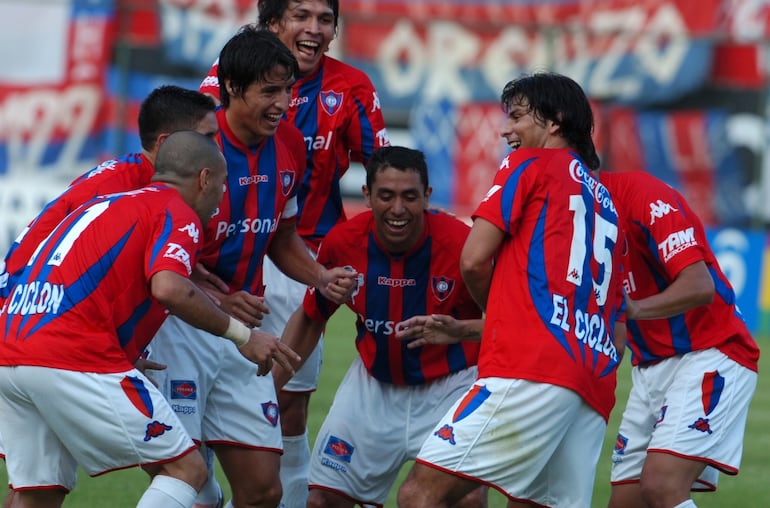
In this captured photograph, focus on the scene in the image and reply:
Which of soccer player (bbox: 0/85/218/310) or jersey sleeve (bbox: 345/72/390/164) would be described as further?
jersey sleeve (bbox: 345/72/390/164)

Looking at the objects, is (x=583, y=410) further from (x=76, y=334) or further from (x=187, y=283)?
(x=76, y=334)

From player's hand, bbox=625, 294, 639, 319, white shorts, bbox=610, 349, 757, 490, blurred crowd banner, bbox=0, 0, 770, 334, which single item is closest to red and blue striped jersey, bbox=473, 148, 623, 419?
player's hand, bbox=625, 294, 639, 319

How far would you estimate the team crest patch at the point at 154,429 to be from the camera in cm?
518

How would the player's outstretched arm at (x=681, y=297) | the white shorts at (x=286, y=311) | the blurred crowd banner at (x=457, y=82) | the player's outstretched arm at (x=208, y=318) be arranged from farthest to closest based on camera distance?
the blurred crowd banner at (x=457, y=82), the white shorts at (x=286, y=311), the player's outstretched arm at (x=681, y=297), the player's outstretched arm at (x=208, y=318)

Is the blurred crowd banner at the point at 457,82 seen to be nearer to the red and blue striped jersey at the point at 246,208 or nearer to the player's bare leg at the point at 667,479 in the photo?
the red and blue striped jersey at the point at 246,208

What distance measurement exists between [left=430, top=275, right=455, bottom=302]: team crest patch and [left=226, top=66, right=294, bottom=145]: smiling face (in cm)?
102

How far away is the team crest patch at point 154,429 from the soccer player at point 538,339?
0.91 metres

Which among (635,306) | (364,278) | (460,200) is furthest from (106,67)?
(635,306)

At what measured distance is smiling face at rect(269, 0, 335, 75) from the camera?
689 cm

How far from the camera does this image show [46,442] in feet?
17.6

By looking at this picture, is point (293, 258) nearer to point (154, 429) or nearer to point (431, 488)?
point (154, 429)

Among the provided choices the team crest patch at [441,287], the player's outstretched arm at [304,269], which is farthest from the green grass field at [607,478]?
the player's outstretched arm at [304,269]

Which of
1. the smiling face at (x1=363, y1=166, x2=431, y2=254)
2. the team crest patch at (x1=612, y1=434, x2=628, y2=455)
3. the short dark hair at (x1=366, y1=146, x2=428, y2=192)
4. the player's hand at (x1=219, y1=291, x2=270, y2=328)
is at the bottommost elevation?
the team crest patch at (x1=612, y1=434, x2=628, y2=455)

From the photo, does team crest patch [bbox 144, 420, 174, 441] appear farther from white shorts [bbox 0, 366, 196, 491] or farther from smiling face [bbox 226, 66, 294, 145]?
smiling face [bbox 226, 66, 294, 145]
